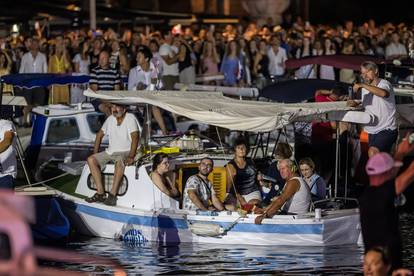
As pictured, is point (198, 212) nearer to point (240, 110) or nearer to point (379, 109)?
point (240, 110)

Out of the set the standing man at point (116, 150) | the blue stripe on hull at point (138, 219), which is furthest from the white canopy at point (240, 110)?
the blue stripe on hull at point (138, 219)

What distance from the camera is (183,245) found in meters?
19.7

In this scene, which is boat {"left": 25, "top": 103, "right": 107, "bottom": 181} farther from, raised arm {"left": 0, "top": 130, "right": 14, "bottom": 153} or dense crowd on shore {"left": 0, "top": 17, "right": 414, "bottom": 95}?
raised arm {"left": 0, "top": 130, "right": 14, "bottom": 153}

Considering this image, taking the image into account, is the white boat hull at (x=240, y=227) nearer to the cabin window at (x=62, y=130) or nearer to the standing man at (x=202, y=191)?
the standing man at (x=202, y=191)

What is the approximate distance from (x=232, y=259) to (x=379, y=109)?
320cm

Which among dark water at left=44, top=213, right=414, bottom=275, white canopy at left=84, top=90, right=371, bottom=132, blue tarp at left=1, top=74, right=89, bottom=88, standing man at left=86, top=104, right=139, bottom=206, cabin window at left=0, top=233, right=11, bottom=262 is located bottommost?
dark water at left=44, top=213, right=414, bottom=275

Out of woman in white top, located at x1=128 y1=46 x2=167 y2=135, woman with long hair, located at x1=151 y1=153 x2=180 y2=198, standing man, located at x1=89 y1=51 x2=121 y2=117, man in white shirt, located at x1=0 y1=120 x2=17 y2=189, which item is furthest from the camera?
woman in white top, located at x1=128 y1=46 x2=167 y2=135

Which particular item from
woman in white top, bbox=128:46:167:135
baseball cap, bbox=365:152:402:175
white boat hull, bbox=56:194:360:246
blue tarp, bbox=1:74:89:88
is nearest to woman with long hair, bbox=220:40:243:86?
woman in white top, bbox=128:46:167:135

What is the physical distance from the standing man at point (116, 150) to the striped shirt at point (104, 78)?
4.32m

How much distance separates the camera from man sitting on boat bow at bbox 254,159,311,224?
1870cm

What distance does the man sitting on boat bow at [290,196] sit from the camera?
1870 cm

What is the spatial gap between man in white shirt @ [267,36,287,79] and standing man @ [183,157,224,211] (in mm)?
15211

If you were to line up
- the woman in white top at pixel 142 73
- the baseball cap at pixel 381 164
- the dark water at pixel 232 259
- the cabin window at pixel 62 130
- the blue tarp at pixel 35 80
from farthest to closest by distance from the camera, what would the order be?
the woman in white top at pixel 142 73, the blue tarp at pixel 35 80, the cabin window at pixel 62 130, the dark water at pixel 232 259, the baseball cap at pixel 381 164

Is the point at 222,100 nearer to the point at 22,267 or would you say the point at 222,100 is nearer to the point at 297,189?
the point at 297,189
